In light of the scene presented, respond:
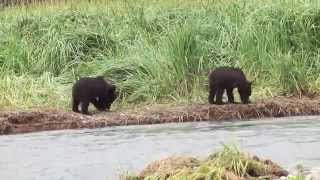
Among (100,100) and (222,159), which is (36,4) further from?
(222,159)

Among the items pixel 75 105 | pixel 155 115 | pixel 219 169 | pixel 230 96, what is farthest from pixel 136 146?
Result: pixel 230 96

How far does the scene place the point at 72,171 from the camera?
997cm

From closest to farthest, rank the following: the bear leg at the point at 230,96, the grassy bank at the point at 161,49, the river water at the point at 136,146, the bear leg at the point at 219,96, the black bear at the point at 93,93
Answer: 1. the river water at the point at 136,146
2. the bear leg at the point at 219,96
3. the black bear at the point at 93,93
4. the bear leg at the point at 230,96
5. the grassy bank at the point at 161,49

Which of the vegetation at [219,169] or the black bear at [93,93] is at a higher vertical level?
the vegetation at [219,169]

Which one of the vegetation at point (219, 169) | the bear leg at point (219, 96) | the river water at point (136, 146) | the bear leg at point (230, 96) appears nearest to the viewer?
the vegetation at point (219, 169)

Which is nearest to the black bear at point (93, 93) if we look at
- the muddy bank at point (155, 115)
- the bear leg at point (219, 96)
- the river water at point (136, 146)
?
the muddy bank at point (155, 115)

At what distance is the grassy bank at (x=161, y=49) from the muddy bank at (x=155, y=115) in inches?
47.0

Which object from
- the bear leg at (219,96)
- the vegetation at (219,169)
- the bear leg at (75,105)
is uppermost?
the vegetation at (219,169)

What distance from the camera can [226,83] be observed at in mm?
15547

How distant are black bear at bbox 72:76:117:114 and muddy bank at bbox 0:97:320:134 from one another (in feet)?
1.98

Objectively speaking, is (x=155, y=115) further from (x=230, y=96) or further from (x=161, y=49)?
(x=161, y=49)

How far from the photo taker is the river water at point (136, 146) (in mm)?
10125

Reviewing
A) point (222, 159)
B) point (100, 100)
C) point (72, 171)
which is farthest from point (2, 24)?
point (222, 159)

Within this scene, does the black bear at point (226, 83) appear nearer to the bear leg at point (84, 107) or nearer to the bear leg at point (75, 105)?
the bear leg at point (84, 107)
